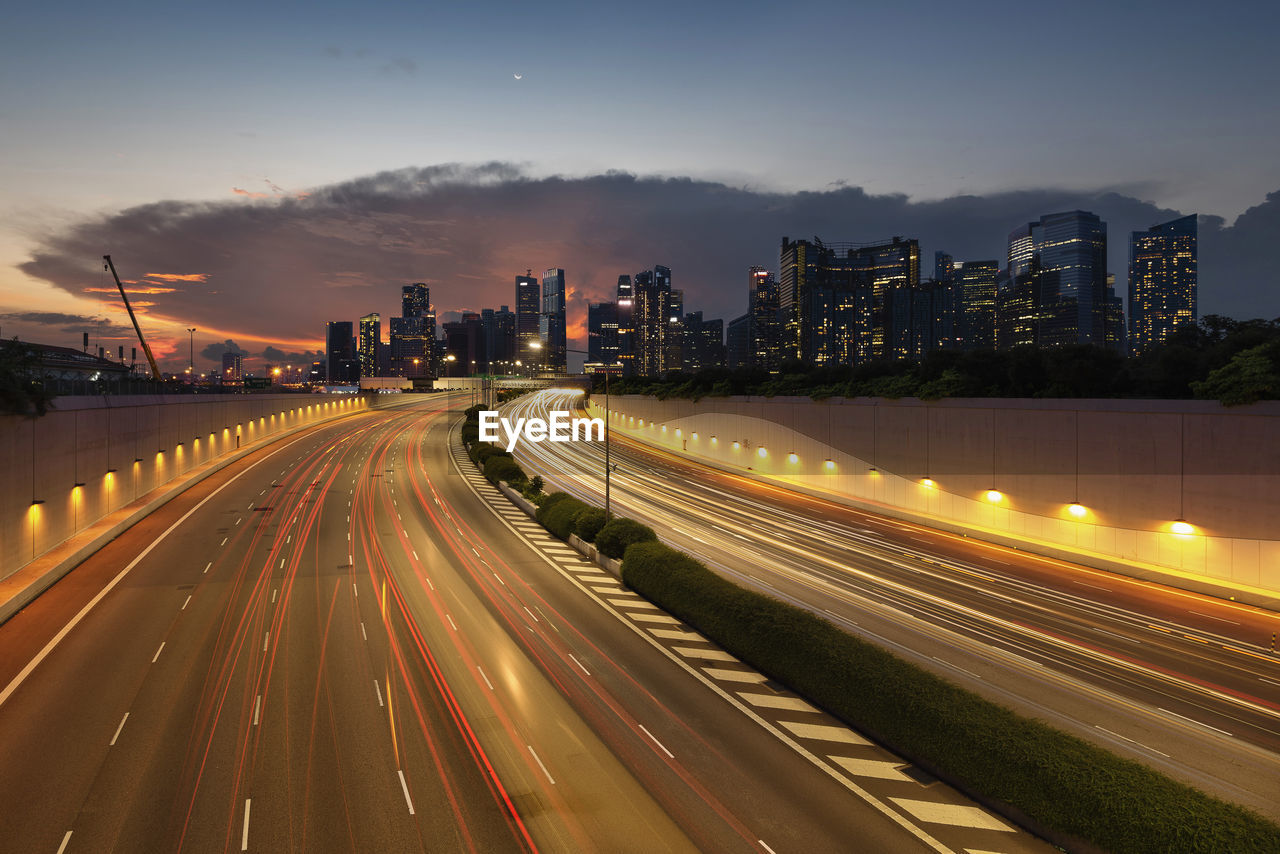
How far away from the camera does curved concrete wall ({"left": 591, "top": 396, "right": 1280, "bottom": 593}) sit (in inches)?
1016

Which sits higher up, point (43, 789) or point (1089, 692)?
point (43, 789)

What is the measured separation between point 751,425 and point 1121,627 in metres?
37.7

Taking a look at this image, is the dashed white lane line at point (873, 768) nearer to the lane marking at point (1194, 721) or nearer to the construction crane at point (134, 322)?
the lane marking at point (1194, 721)

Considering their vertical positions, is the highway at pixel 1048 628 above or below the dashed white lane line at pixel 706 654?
below

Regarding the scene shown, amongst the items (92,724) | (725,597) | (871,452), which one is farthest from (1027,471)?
(92,724)

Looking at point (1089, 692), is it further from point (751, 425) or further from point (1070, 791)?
point (751, 425)

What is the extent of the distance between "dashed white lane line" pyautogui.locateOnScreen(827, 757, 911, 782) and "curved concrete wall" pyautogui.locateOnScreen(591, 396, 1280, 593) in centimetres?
2328

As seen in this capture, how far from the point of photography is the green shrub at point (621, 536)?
28516 millimetres

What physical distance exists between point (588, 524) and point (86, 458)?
2611cm

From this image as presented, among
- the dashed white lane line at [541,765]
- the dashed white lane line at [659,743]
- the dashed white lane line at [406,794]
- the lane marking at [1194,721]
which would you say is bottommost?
the lane marking at [1194,721]

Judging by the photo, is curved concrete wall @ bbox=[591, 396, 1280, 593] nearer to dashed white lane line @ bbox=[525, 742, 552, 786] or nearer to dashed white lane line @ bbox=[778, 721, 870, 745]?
dashed white lane line @ bbox=[778, 721, 870, 745]

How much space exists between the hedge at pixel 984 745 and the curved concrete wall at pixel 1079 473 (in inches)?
860

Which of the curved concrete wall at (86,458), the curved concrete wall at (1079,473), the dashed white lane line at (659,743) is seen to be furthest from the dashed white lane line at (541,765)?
the curved concrete wall at (1079,473)

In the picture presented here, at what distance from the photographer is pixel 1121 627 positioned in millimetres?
22250
